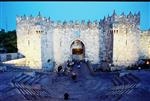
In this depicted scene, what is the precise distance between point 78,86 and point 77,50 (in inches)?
550

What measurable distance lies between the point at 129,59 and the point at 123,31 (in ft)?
11.0

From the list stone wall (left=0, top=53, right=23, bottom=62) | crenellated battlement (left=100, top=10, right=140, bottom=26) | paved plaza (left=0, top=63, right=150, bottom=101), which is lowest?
paved plaza (left=0, top=63, right=150, bottom=101)

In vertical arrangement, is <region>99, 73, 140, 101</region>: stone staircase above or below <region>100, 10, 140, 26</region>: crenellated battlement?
below

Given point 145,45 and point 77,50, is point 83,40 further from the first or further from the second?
point 145,45

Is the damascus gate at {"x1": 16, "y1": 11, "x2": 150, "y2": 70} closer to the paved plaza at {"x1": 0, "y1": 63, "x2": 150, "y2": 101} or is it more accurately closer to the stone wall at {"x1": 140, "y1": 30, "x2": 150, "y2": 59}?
the stone wall at {"x1": 140, "y1": 30, "x2": 150, "y2": 59}

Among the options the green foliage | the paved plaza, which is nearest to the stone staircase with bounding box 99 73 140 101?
the paved plaza

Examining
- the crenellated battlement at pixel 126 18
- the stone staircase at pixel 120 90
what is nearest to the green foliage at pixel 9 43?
the crenellated battlement at pixel 126 18

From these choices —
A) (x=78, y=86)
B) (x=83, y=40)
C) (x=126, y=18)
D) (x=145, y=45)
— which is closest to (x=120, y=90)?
(x=78, y=86)

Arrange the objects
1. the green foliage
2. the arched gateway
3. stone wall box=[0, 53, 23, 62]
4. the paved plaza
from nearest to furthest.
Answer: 1. the paved plaza
2. stone wall box=[0, 53, 23, 62]
3. the green foliage
4. the arched gateway

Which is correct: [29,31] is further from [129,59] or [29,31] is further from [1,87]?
[1,87]

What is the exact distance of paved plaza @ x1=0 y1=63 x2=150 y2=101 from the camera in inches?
444

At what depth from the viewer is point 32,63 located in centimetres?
2475

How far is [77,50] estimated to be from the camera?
1198 inches

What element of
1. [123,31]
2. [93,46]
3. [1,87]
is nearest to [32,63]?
[93,46]
